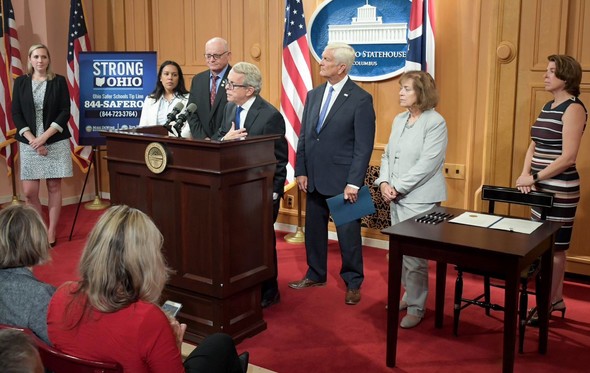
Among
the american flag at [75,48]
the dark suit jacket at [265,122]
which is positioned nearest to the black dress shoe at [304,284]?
the dark suit jacket at [265,122]

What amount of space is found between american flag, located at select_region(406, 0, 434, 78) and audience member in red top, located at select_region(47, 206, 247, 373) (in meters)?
3.89

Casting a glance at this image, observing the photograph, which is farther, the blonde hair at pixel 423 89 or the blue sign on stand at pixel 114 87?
the blue sign on stand at pixel 114 87

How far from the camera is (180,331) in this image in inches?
88.5

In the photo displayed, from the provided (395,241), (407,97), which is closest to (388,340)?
(395,241)

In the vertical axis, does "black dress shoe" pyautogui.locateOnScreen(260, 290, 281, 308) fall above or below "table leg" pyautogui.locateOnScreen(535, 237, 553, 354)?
below

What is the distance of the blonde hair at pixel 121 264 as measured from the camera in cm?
208

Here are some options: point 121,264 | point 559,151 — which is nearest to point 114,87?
point 559,151

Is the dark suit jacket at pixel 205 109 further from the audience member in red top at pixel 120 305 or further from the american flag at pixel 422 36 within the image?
the audience member in red top at pixel 120 305

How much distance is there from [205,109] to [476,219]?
224cm

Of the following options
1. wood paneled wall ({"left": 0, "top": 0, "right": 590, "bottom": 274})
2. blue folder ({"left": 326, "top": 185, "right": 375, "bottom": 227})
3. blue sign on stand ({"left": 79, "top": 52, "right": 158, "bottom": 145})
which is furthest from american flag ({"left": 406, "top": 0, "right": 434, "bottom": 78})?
blue sign on stand ({"left": 79, "top": 52, "right": 158, "bottom": 145})

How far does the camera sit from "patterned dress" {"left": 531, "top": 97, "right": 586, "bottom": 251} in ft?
14.0

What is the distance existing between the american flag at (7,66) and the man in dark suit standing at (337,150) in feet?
13.6

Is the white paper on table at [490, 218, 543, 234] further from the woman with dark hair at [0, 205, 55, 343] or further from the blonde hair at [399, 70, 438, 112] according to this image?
the woman with dark hair at [0, 205, 55, 343]

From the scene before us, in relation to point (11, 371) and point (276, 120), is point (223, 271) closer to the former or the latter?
point (276, 120)
